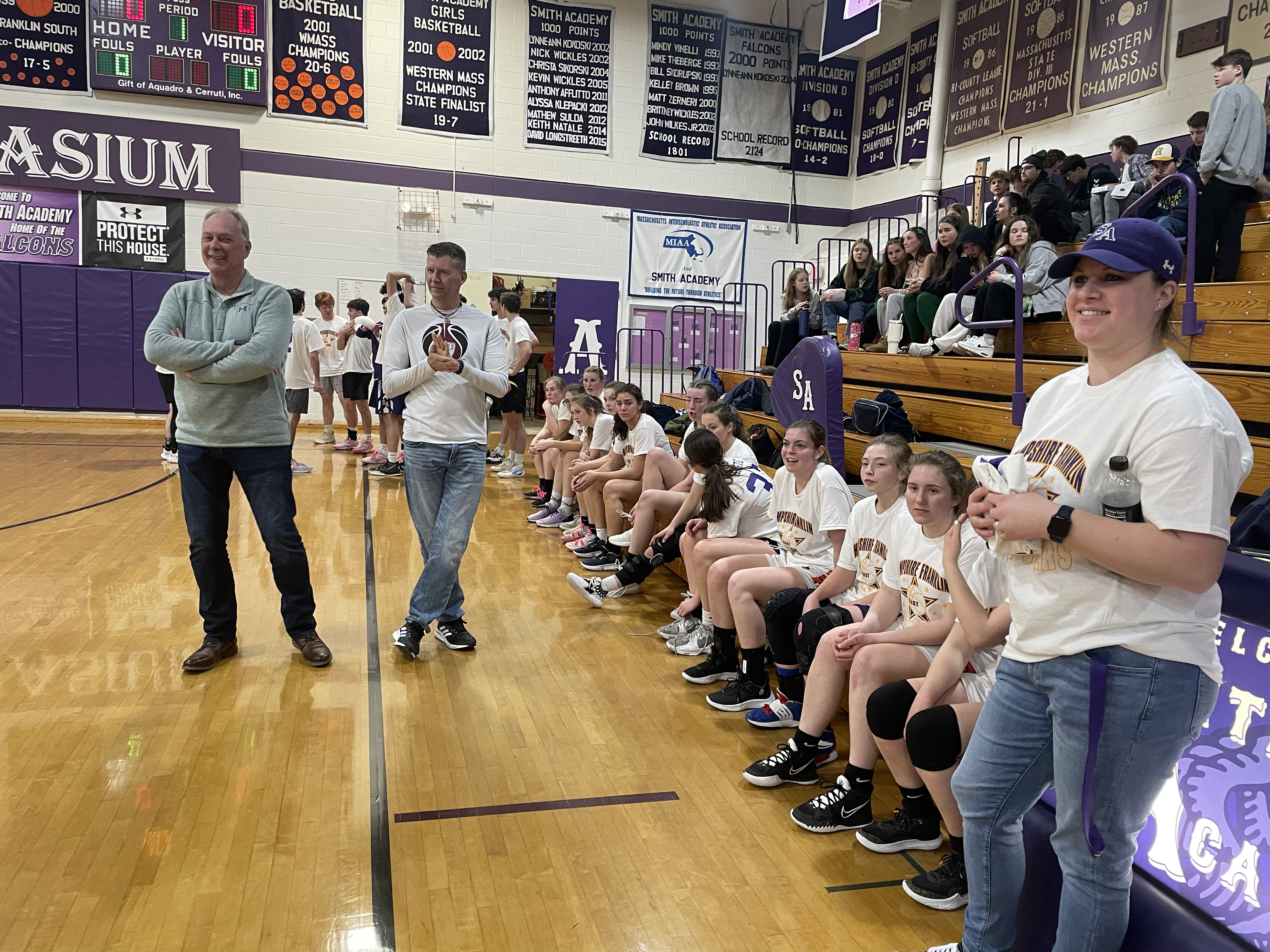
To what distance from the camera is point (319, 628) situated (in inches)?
166

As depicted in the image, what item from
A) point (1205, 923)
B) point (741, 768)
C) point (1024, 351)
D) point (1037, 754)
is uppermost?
point (1024, 351)

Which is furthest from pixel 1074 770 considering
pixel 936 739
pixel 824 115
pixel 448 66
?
pixel 824 115

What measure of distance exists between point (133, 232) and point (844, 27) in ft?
26.6

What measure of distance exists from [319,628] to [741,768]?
2.23 metres

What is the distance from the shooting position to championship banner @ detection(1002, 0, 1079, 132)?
8.59 metres

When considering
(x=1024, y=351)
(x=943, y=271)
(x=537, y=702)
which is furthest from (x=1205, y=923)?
(x=943, y=271)

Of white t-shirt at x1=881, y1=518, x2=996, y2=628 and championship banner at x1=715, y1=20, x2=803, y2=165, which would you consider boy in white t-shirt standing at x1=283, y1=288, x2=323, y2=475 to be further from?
white t-shirt at x1=881, y1=518, x2=996, y2=628

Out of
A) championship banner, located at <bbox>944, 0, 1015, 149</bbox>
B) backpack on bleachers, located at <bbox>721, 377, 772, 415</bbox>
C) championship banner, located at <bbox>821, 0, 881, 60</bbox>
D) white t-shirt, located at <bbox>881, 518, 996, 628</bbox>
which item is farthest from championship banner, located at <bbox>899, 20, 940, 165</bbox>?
white t-shirt, located at <bbox>881, 518, 996, 628</bbox>

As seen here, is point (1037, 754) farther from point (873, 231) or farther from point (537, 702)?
point (873, 231)

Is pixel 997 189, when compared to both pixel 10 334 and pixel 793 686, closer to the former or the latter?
pixel 793 686

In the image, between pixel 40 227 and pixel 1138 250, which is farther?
pixel 40 227

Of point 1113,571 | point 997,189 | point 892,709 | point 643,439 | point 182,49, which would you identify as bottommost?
point 892,709

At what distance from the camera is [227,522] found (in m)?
3.55

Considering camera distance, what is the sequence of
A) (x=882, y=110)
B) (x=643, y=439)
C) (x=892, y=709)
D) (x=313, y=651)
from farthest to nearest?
(x=882, y=110)
(x=643, y=439)
(x=313, y=651)
(x=892, y=709)
